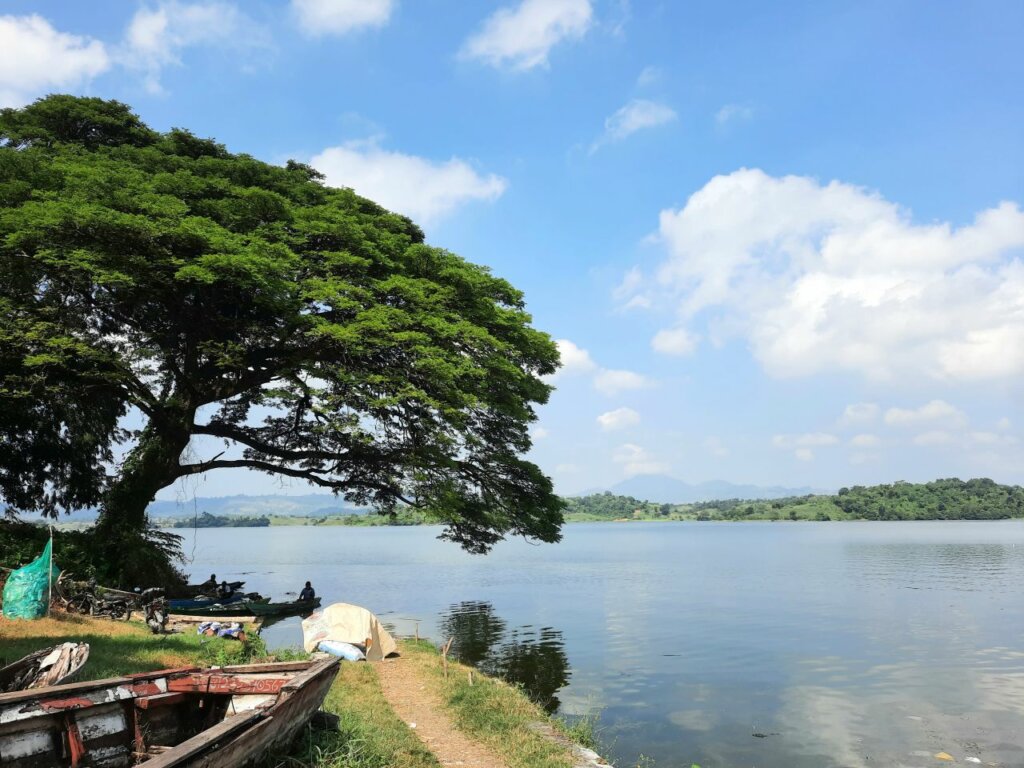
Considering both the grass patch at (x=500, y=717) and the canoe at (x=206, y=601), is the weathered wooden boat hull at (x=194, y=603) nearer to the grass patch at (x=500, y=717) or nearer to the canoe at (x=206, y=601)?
the canoe at (x=206, y=601)

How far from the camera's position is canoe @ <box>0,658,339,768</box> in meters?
6.78

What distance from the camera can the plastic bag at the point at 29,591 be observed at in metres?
16.7

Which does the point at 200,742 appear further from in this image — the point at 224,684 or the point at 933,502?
the point at 933,502

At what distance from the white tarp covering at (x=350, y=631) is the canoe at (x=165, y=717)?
9.60 m

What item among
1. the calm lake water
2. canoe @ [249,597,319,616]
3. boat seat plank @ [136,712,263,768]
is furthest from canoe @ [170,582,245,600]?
boat seat plank @ [136,712,263,768]

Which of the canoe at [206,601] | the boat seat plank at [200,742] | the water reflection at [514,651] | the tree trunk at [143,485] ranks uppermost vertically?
the tree trunk at [143,485]

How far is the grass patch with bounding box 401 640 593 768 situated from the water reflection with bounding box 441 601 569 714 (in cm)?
228

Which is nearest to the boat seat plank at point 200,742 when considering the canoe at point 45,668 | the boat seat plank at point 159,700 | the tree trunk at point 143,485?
the boat seat plank at point 159,700

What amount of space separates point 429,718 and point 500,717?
1405 mm

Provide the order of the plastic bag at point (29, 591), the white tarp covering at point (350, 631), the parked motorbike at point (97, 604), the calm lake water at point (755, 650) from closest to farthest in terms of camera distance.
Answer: the calm lake water at point (755, 650) < the plastic bag at point (29, 591) < the white tarp covering at point (350, 631) < the parked motorbike at point (97, 604)

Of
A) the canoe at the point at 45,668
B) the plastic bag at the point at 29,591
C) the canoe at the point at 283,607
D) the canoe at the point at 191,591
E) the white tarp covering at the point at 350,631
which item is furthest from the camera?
the canoe at the point at 283,607

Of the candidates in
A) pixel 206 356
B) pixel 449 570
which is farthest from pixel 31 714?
pixel 449 570

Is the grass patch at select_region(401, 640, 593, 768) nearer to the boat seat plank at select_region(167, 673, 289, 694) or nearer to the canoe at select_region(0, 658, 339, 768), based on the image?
the canoe at select_region(0, 658, 339, 768)

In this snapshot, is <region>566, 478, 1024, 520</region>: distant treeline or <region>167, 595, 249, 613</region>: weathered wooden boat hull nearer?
<region>167, 595, 249, 613</region>: weathered wooden boat hull
